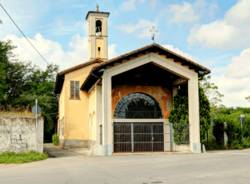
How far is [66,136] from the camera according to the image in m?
37.1

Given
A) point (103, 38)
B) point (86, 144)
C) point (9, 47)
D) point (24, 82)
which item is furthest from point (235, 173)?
point (24, 82)

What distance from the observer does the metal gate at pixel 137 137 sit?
28219 mm

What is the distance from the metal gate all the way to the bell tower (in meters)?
13.2

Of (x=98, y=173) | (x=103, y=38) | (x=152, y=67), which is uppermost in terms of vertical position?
(x=103, y=38)

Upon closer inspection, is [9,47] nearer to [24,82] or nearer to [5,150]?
[24,82]

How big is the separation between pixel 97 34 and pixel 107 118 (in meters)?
16.5

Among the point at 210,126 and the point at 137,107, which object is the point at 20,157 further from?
the point at 210,126

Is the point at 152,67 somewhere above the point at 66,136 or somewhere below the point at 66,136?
above

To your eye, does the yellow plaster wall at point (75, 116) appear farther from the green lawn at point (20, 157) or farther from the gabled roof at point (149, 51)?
the green lawn at point (20, 157)

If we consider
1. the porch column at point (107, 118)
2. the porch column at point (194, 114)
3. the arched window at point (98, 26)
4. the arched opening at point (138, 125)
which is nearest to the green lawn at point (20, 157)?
the porch column at point (107, 118)

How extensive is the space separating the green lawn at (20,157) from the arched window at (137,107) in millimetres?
7692

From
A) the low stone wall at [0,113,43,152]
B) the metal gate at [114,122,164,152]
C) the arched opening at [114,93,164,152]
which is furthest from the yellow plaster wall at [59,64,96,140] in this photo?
the low stone wall at [0,113,43,152]

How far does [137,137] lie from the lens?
28.5 meters

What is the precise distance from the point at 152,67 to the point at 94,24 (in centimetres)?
1301
